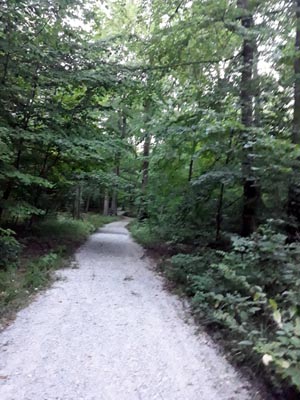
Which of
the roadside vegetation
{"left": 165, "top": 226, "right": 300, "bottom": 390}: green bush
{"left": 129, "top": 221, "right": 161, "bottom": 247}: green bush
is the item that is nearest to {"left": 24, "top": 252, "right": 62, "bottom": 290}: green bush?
the roadside vegetation

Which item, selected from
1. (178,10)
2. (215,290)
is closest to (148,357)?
(215,290)

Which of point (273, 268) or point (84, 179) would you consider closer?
point (273, 268)

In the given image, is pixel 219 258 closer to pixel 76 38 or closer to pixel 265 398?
pixel 265 398

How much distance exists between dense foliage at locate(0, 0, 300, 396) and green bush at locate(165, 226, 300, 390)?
1.4 inches

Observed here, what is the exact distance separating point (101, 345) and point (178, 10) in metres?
9.22

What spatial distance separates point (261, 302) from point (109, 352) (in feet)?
6.12

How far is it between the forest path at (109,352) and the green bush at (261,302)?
0.36m

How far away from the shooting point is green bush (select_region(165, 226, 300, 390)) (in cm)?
316

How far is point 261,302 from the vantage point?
376cm

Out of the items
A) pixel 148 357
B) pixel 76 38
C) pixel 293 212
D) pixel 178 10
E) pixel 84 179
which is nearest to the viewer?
Answer: pixel 148 357

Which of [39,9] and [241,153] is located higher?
[39,9]

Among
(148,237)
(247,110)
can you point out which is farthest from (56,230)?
(247,110)

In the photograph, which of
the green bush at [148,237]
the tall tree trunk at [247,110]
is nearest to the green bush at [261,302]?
the tall tree trunk at [247,110]

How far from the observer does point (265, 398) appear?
328 centimetres
